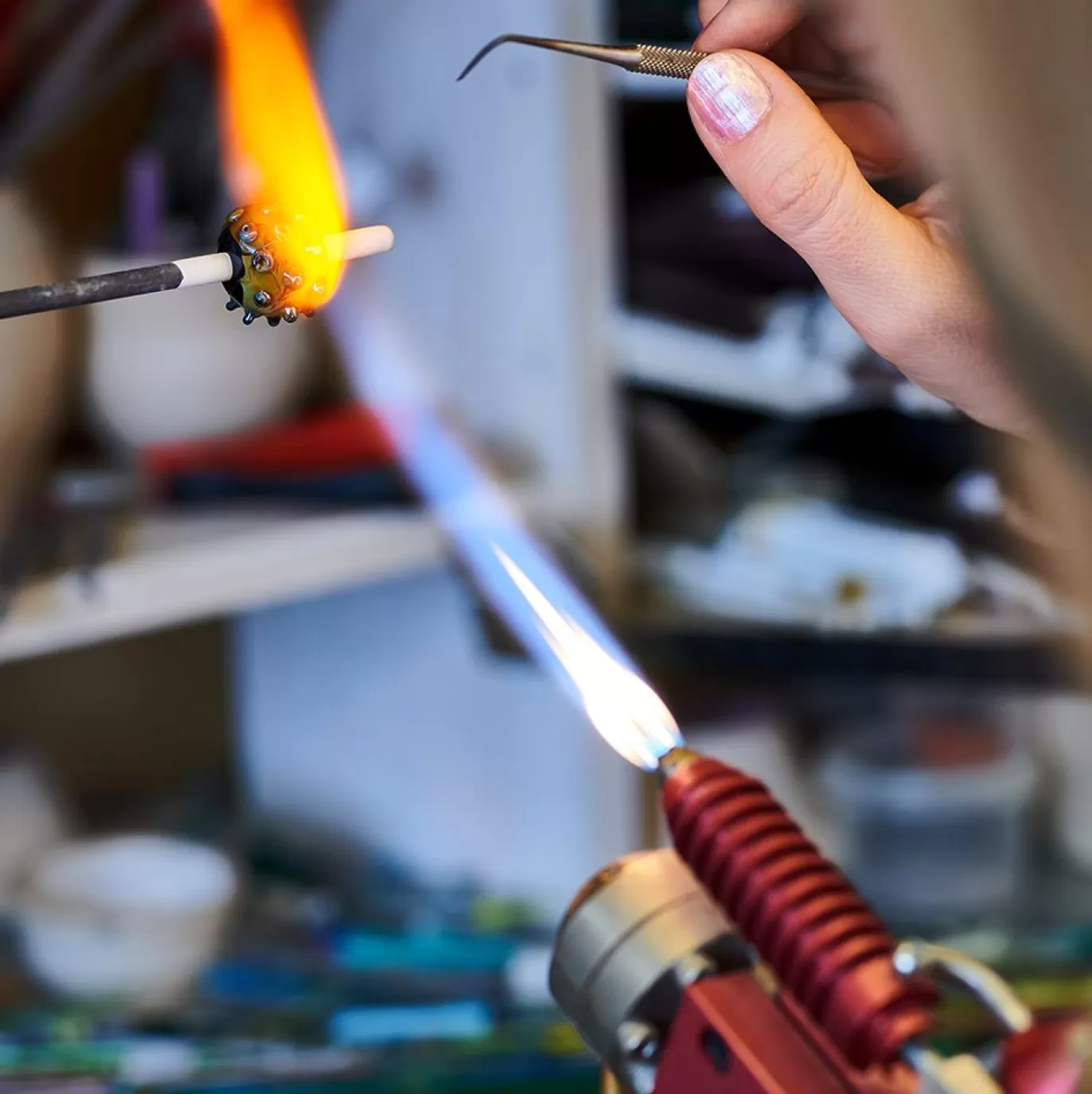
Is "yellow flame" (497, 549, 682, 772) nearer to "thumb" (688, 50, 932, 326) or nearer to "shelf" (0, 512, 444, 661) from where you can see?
"thumb" (688, 50, 932, 326)

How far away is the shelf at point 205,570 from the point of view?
597 mm

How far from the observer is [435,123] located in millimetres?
803

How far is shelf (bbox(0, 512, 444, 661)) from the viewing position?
0.60 meters

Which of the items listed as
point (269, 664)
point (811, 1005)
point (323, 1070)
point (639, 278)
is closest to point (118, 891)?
point (323, 1070)

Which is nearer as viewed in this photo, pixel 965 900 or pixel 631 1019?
pixel 631 1019

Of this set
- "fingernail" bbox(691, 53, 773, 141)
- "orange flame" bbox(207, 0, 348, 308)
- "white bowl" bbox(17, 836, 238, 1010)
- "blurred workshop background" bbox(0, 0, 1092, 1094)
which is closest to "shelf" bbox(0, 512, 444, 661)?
"blurred workshop background" bbox(0, 0, 1092, 1094)

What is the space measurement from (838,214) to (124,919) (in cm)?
54

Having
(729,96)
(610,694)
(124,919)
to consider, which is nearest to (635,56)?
(729,96)

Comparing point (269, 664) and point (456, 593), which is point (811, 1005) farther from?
point (269, 664)

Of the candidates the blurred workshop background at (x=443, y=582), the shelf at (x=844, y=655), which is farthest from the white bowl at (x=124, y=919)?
the shelf at (x=844, y=655)

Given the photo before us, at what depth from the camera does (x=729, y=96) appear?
0.90 feet

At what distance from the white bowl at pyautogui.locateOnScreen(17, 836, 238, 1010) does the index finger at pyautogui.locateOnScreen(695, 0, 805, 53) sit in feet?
1.75

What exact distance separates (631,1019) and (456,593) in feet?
1.92

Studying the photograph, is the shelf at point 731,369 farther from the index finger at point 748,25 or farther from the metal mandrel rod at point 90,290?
the metal mandrel rod at point 90,290
